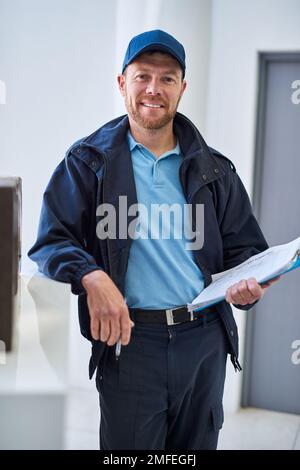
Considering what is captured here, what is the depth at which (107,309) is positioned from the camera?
141 centimetres

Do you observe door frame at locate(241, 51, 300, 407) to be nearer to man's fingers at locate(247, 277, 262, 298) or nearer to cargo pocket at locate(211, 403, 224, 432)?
cargo pocket at locate(211, 403, 224, 432)

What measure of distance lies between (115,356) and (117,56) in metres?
1.94

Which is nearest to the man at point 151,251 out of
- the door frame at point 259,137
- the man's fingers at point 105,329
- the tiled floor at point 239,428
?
the man's fingers at point 105,329

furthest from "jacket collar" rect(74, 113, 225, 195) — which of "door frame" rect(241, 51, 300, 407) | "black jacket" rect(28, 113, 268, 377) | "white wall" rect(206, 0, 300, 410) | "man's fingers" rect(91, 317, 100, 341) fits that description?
"door frame" rect(241, 51, 300, 407)

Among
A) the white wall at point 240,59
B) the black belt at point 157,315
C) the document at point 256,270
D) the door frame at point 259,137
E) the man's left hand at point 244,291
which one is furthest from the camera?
the door frame at point 259,137

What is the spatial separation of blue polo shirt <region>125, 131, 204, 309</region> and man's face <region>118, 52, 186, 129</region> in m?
0.08

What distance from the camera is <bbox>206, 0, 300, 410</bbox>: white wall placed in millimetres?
3018

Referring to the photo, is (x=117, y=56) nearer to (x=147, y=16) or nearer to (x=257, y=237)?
(x=147, y=16)

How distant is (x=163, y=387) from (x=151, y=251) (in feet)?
1.07

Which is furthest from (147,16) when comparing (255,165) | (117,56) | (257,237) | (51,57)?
(257,237)

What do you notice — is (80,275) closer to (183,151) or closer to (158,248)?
(158,248)

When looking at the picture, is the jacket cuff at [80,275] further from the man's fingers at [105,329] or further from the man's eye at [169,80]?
the man's eye at [169,80]

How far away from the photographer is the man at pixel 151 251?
158cm

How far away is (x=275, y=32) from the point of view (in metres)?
3.03
